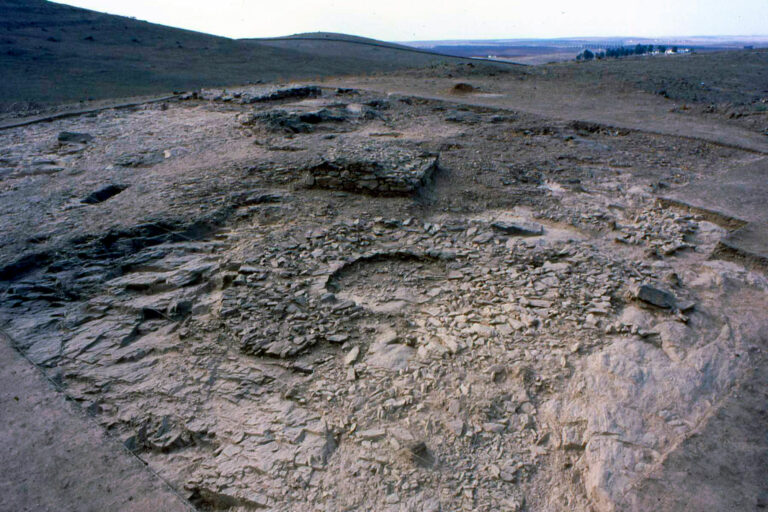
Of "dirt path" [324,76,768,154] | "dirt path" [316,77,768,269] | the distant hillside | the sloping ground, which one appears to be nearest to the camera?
"dirt path" [316,77,768,269]

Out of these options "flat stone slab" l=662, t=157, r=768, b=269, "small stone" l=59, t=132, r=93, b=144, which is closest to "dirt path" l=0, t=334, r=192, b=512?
"flat stone slab" l=662, t=157, r=768, b=269

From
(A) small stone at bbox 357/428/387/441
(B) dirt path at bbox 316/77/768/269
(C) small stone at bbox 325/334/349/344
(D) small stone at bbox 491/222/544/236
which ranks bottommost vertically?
(A) small stone at bbox 357/428/387/441

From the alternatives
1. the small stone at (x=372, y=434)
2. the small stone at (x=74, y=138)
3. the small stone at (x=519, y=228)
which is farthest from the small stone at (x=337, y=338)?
the small stone at (x=74, y=138)

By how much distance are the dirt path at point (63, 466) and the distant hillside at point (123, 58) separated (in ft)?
32.4

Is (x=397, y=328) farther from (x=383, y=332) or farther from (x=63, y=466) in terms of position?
(x=63, y=466)

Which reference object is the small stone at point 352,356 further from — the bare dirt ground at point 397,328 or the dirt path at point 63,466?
the dirt path at point 63,466

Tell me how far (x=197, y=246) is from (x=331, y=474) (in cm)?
239

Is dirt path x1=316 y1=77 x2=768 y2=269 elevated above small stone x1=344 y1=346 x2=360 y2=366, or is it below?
above

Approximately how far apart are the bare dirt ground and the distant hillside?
828 cm

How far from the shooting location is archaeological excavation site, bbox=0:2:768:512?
6.39 ft

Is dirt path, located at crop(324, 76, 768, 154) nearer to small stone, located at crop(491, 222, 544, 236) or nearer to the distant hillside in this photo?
small stone, located at crop(491, 222, 544, 236)

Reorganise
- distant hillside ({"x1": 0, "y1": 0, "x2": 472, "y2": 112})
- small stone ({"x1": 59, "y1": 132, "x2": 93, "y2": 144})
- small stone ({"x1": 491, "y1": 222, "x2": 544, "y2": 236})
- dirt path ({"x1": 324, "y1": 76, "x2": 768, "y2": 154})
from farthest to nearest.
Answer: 1. distant hillside ({"x1": 0, "y1": 0, "x2": 472, "y2": 112})
2. dirt path ({"x1": 324, "y1": 76, "x2": 768, "y2": 154})
3. small stone ({"x1": 59, "y1": 132, "x2": 93, "y2": 144})
4. small stone ({"x1": 491, "y1": 222, "x2": 544, "y2": 236})

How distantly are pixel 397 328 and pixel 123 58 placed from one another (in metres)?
18.2

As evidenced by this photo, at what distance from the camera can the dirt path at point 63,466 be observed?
1.75 metres
